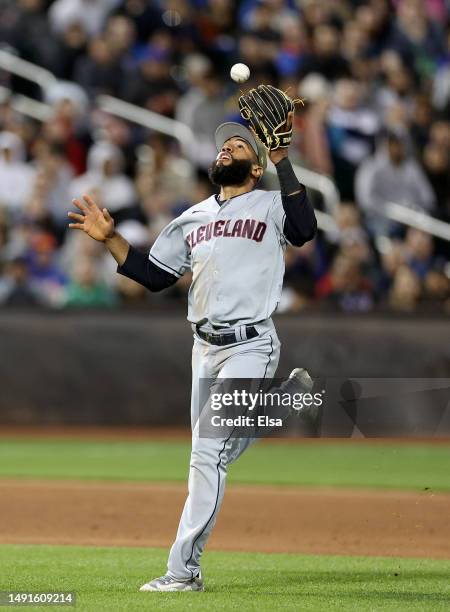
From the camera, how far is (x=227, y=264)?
629cm

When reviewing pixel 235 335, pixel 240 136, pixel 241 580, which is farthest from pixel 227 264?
pixel 241 580

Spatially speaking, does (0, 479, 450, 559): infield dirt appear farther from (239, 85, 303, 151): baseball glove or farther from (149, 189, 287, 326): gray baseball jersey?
(239, 85, 303, 151): baseball glove

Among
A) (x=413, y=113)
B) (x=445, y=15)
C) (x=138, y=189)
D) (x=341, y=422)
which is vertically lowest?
(x=341, y=422)

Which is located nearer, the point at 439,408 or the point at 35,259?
the point at 439,408

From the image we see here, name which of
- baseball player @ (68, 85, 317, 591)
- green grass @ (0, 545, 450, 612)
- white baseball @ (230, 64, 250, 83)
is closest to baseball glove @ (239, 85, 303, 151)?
baseball player @ (68, 85, 317, 591)

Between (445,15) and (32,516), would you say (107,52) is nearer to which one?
(445,15)

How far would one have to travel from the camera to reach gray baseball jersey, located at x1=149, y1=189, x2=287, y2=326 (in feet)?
20.6

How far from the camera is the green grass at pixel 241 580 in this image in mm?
5793

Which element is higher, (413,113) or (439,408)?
(413,113)

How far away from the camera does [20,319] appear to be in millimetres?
14203

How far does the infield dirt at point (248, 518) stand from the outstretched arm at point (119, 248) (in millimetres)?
2240

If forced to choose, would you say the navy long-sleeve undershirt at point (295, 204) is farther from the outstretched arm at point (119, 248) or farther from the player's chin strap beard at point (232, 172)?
the outstretched arm at point (119, 248)

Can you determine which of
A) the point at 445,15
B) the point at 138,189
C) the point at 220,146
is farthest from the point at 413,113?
the point at 220,146

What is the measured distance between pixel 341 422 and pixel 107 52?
1081 centimetres
